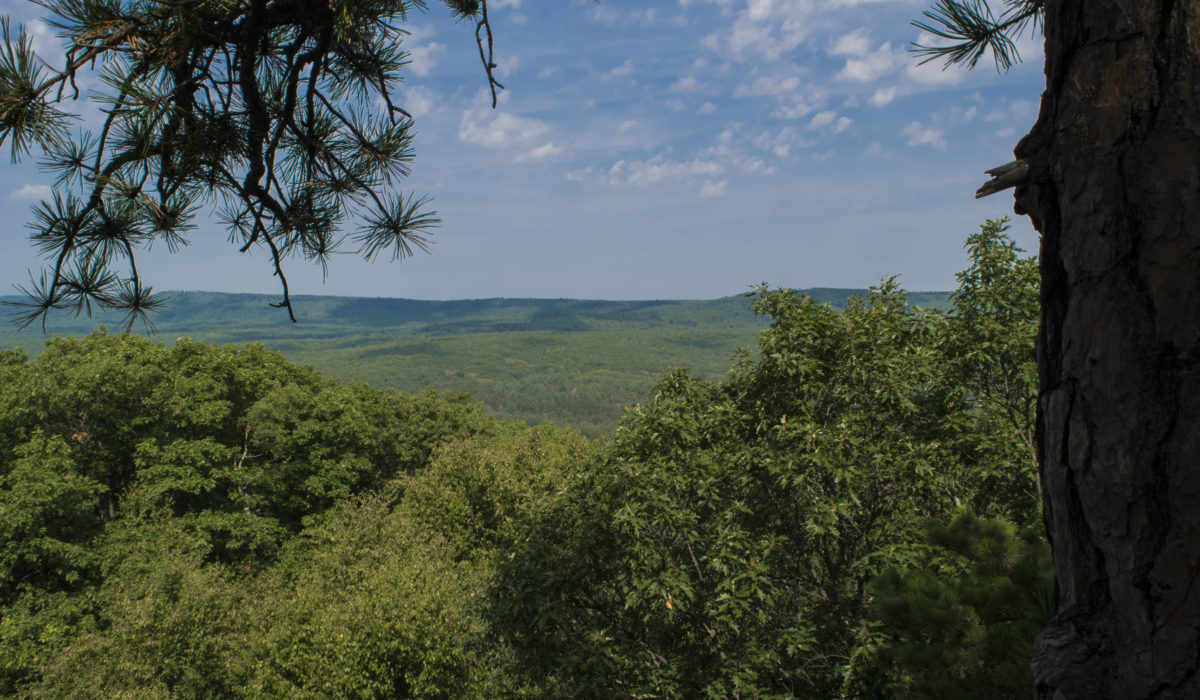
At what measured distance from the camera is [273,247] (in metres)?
2.84

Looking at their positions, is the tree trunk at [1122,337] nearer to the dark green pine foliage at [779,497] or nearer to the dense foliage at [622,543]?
the dense foliage at [622,543]

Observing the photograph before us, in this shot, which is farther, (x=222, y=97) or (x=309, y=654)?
(x=309, y=654)

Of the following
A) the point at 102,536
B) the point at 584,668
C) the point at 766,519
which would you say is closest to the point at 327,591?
the point at 102,536

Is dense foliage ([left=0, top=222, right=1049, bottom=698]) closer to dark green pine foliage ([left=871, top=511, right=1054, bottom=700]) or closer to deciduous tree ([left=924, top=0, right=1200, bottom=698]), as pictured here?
dark green pine foliage ([left=871, top=511, right=1054, bottom=700])

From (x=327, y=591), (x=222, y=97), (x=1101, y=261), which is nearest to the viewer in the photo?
(x=1101, y=261)

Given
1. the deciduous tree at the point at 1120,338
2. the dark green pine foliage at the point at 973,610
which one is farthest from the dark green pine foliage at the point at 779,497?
the deciduous tree at the point at 1120,338

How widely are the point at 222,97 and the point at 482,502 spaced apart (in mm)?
19180

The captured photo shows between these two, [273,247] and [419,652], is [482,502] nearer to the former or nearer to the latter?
[419,652]

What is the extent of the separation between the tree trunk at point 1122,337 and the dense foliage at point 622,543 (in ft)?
4.38

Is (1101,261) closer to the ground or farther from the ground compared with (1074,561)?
farther from the ground

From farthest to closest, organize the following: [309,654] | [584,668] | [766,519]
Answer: [309,654], [766,519], [584,668]

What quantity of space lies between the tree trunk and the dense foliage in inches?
52.5

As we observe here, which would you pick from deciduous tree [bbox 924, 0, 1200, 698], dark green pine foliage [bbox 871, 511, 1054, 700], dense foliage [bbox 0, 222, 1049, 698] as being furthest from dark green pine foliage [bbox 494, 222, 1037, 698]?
deciduous tree [bbox 924, 0, 1200, 698]

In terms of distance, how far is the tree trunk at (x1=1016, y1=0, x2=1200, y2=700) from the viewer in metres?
1.19
